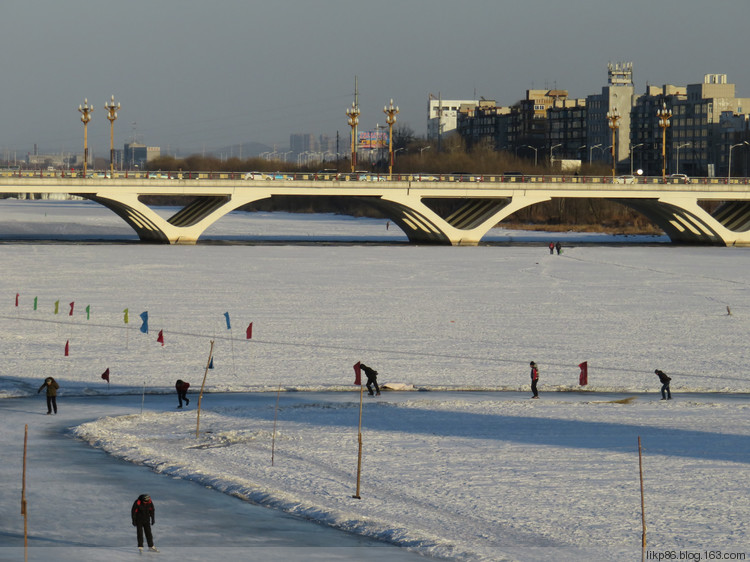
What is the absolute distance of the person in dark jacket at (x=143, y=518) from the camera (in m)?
17.6

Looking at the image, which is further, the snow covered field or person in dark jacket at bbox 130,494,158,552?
the snow covered field

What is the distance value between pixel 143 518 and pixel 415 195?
89022 millimetres

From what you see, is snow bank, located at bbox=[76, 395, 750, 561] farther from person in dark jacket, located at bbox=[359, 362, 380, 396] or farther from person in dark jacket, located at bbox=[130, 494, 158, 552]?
person in dark jacket, located at bbox=[130, 494, 158, 552]

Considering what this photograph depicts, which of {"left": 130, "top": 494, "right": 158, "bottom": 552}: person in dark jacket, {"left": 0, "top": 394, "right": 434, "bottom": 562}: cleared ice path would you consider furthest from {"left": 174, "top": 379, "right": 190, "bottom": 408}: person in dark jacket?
{"left": 130, "top": 494, "right": 158, "bottom": 552}: person in dark jacket

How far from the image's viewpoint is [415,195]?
105625 mm

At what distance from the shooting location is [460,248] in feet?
336

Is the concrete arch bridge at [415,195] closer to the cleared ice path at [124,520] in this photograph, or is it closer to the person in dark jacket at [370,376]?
the person in dark jacket at [370,376]

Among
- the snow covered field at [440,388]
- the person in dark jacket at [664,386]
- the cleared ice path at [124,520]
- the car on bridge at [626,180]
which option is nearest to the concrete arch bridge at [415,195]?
the car on bridge at [626,180]

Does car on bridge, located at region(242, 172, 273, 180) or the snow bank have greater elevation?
car on bridge, located at region(242, 172, 273, 180)

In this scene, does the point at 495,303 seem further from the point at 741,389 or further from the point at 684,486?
the point at 684,486

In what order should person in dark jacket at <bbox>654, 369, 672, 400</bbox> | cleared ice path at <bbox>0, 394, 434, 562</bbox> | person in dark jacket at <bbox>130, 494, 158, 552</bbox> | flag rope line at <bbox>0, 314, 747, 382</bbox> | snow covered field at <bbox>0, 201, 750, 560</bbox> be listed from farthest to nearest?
flag rope line at <bbox>0, 314, 747, 382</bbox> < person in dark jacket at <bbox>654, 369, 672, 400</bbox> < snow covered field at <bbox>0, 201, 750, 560</bbox> < cleared ice path at <bbox>0, 394, 434, 562</bbox> < person in dark jacket at <bbox>130, 494, 158, 552</bbox>

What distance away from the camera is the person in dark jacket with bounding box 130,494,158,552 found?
1762 cm

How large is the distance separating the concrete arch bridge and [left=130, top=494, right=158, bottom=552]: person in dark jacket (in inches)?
3100

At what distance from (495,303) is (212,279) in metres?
17.8
